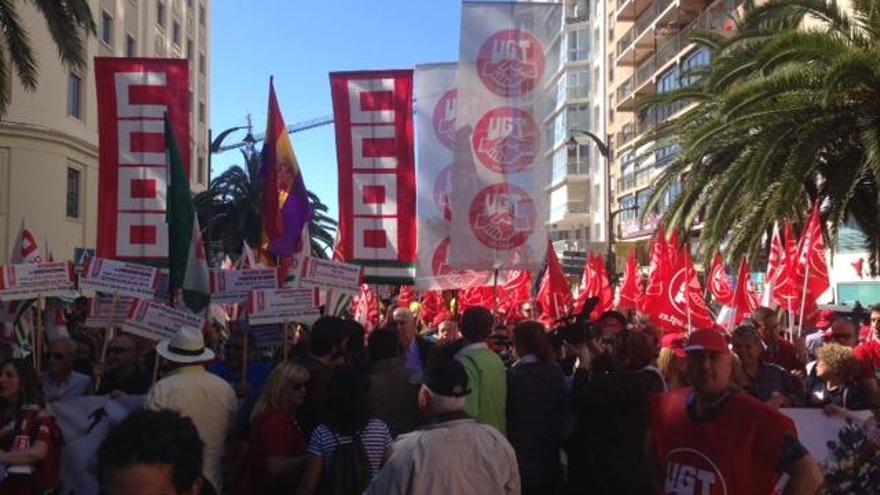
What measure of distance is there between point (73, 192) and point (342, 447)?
31.3 m

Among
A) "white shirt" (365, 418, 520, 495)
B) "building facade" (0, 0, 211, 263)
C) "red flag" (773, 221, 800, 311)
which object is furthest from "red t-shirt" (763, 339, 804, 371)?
"building facade" (0, 0, 211, 263)

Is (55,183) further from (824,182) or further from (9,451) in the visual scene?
(9,451)

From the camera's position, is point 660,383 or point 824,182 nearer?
point 660,383

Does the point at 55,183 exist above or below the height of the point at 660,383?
above

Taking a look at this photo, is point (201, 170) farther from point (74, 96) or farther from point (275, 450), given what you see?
point (275, 450)

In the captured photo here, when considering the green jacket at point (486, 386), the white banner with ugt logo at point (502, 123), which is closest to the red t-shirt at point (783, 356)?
the white banner with ugt logo at point (502, 123)

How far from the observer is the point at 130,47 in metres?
39.5

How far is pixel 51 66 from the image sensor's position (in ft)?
101

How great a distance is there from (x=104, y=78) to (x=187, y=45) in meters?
41.7

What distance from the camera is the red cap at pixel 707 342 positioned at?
3.82m

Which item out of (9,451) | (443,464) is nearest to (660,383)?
(443,464)

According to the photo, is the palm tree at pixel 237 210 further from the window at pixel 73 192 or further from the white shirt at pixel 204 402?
the white shirt at pixel 204 402

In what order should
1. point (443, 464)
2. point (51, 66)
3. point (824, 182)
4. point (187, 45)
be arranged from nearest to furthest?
point (443, 464) < point (824, 182) < point (51, 66) < point (187, 45)

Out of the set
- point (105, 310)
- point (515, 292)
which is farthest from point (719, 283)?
point (105, 310)
